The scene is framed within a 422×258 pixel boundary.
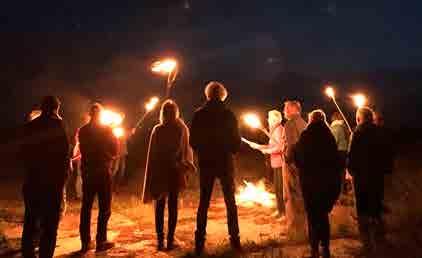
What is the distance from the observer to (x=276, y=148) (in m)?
9.88

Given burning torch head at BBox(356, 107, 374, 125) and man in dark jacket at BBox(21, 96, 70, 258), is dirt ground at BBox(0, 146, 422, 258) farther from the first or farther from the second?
burning torch head at BBox(356, 107, 374, 125)

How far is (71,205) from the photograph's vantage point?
42.9ft

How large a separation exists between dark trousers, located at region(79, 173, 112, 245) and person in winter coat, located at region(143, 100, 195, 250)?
23.6 inches

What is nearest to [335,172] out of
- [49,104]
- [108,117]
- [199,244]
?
[199,244]

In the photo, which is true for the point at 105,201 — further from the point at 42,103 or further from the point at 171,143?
the point at 42,103

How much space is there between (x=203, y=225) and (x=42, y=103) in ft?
8.99

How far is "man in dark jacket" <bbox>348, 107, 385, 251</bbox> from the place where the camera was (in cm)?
717

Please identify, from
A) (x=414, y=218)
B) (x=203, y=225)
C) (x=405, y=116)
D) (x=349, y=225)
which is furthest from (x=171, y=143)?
(x=405, y=116)

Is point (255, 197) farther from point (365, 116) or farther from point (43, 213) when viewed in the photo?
point (43, 213)

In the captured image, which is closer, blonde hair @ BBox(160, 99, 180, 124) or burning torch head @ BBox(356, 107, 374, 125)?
burning torch head @ BBox(356, 107, 374, 125)

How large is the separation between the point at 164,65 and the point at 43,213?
3.90m

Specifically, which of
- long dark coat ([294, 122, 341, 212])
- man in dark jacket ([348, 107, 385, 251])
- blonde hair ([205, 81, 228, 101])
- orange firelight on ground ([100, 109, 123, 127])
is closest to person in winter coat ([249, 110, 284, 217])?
blonde hair ([205, 81, 228, 101])

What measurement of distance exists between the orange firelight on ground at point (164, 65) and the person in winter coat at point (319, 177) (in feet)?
11.7

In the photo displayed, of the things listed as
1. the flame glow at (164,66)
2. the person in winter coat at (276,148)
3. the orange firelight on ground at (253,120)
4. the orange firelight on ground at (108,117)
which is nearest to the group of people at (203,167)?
the orange firelight on ground at (108,117)
